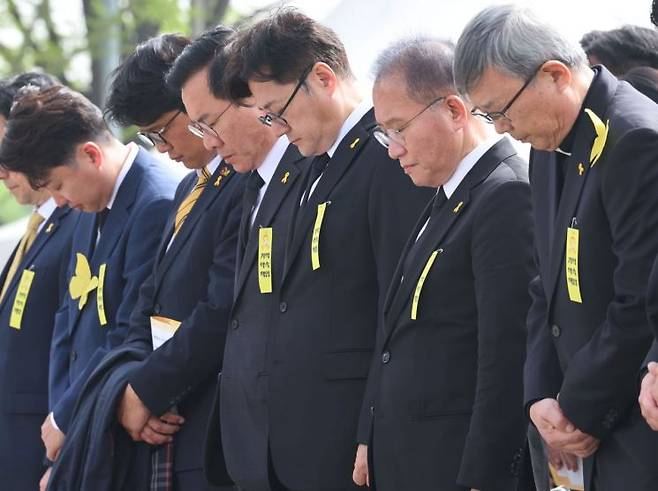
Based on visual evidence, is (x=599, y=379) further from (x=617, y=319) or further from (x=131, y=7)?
(x=131, y=7)

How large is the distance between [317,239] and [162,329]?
96 cm

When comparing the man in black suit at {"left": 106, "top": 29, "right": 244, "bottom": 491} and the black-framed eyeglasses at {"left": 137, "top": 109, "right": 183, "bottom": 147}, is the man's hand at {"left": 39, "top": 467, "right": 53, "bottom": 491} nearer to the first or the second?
the man in black suit at {"left": 106, "top": 29, "right": 244, "bottom": 491}

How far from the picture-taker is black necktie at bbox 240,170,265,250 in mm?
4613

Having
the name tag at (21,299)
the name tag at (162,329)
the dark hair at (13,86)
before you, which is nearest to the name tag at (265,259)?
the name tag at (162,329)

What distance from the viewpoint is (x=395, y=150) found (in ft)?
12.6

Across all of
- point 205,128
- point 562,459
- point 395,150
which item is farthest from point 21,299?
point 562,459

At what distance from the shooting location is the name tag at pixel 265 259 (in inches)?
171

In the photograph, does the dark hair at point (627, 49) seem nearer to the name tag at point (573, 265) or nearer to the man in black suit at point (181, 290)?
the man in black suit at point (181, 290)

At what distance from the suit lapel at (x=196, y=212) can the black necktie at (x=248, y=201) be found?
25cm

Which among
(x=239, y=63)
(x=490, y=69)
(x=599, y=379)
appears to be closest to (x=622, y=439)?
(x=599, y=379)

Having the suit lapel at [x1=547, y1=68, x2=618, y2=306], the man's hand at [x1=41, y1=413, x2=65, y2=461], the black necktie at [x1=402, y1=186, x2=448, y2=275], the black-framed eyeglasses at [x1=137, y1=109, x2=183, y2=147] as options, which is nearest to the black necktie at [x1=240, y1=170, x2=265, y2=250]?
the black-framed eyeglasses at [x1=137, y1=109, x2=183, y2=147]

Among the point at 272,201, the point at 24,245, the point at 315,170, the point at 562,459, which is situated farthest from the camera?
the point at 24,245

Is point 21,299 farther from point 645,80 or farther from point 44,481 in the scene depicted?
point 645,80

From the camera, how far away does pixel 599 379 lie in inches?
127
